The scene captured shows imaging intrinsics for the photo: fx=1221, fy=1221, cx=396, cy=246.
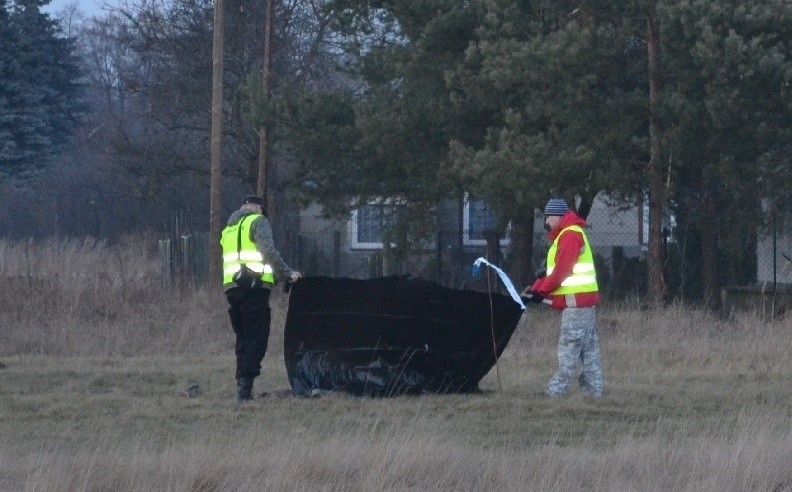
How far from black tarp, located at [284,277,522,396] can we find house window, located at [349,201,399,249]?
11988 millimetres

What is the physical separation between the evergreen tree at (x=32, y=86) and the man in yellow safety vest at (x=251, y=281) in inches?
1431

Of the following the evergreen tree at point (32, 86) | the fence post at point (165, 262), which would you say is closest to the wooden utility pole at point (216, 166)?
the fence post at point (165, 262)

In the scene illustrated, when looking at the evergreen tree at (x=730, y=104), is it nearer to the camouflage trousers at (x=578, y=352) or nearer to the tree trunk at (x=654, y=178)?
the tree trunk at (x=654, y=178)

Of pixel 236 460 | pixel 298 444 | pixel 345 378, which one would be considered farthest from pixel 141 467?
pixel 345 378

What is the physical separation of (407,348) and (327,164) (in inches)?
456

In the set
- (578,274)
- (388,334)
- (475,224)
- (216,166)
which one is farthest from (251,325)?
(475,224)

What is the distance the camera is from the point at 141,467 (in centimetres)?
684

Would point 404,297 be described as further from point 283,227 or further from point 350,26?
point 283,227

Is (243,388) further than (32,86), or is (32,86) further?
(32,86)

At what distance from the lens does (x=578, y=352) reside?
397 inches

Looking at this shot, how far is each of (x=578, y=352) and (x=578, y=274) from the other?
650 mm

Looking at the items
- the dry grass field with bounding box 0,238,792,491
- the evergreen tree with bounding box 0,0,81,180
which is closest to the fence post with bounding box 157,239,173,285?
the dry grass field with bounding box 0,238,792,491

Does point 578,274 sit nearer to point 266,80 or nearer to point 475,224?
point 266,80

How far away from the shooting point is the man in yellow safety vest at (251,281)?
9984 mm
